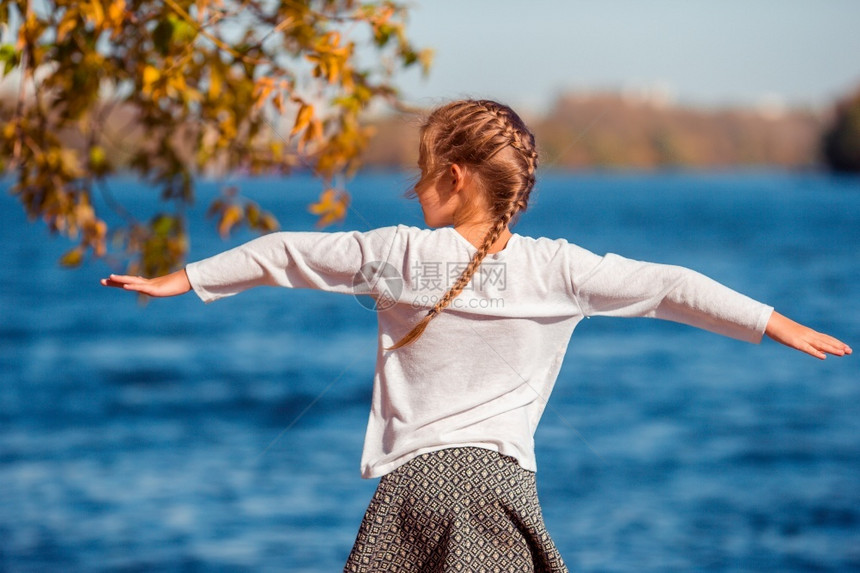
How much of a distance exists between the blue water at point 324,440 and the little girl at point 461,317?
167 millimetres

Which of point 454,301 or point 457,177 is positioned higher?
point 457,177

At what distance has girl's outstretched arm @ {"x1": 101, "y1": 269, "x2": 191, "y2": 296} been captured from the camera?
230 centimetres

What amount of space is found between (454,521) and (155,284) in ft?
2.66

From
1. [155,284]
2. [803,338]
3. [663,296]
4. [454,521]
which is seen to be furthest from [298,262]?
[803,338]

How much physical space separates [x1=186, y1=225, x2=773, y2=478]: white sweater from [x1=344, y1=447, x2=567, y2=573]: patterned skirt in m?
0.04

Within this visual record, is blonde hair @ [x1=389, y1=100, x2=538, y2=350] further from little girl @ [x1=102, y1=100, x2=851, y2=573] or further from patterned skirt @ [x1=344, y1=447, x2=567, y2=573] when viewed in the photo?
patterned skirt @ [x1=344, y1=447, x2=567, y2=573]

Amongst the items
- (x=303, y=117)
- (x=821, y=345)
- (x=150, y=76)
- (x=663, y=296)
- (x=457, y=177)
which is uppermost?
(x=150, y=76)

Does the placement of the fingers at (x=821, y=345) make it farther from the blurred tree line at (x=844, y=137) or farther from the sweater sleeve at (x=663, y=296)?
the blurred tree line at (x=844, y=137)

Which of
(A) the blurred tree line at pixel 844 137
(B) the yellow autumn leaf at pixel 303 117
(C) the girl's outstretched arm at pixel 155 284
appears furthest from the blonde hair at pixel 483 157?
(A) the blurred tree line at pixel 844 137

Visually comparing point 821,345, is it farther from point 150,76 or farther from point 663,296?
point 150,76

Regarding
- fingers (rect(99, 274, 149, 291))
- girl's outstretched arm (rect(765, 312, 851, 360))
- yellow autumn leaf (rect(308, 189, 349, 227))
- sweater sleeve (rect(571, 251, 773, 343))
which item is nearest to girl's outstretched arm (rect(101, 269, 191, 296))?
fingers (rect(99, 274, 149, 291))

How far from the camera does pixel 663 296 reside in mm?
2312

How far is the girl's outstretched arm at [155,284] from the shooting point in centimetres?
230

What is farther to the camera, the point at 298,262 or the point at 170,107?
the point at 170,107
